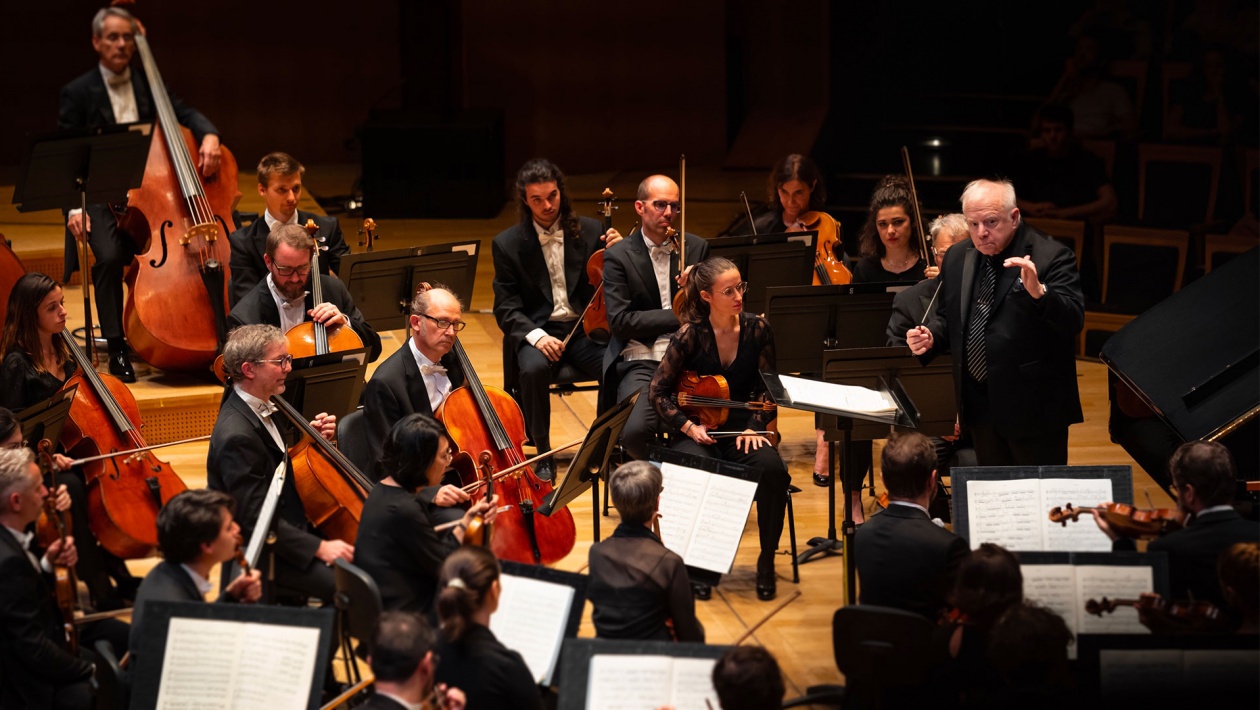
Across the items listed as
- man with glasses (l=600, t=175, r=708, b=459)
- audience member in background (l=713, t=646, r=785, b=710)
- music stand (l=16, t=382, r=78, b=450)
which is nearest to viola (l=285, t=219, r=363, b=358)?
music stand (l=16, t=382, r=78, b=450)

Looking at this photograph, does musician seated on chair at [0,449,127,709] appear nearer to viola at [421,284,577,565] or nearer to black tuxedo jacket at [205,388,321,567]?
black tuxedo jacket at [205,388,321,567]

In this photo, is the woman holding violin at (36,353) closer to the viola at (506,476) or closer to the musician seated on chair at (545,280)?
the viola at (506,476)

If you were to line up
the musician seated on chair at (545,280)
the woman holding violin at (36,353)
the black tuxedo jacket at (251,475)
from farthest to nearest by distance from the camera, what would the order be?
the musician seated on chair at (545,280) → the woman holding violin at (36,353) → the black tuxedo jacket at (251,475)

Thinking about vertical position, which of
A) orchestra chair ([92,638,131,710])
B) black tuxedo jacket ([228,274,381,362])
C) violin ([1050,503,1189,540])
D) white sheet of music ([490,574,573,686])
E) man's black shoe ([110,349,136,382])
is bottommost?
orchestra chair ([92,638,131,710])

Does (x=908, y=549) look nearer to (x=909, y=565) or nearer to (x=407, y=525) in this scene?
(x=909, y=565)

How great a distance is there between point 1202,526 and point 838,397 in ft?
3.72

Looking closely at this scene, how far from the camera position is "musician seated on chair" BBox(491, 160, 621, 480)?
5.83 meters

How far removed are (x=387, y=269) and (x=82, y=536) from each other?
167 centimetres

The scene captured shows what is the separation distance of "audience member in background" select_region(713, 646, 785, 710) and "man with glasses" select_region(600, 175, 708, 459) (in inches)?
99.4

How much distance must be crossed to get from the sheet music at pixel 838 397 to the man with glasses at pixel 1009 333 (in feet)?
1.22

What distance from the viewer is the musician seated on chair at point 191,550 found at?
342 cm

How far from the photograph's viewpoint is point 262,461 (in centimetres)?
424

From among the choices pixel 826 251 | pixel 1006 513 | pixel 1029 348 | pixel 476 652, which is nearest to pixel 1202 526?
pixel 1006 513

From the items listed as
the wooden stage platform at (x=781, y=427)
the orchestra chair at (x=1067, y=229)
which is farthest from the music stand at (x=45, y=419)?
the orchestra chair at (x=1067, y=229)
